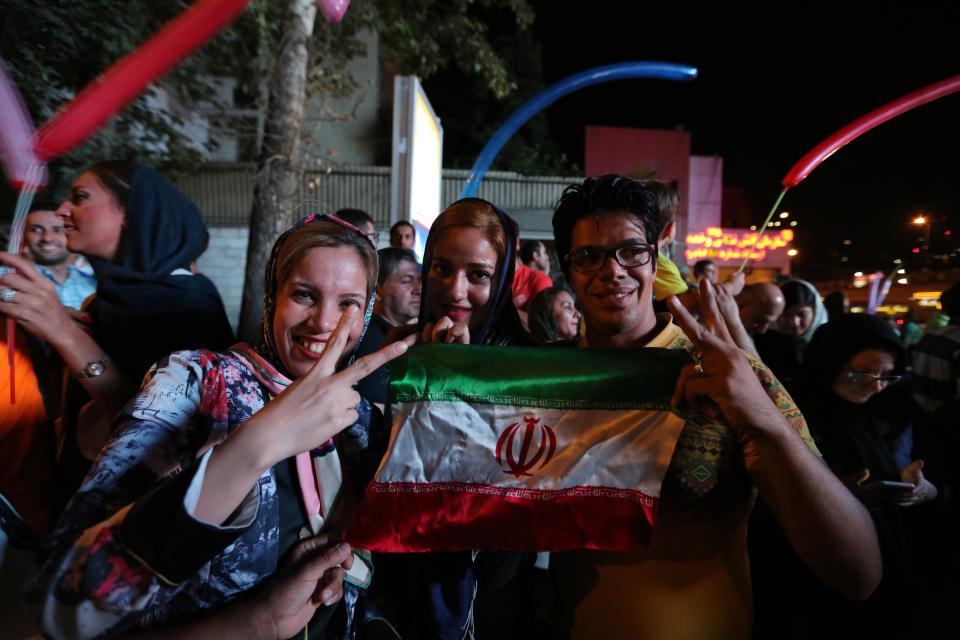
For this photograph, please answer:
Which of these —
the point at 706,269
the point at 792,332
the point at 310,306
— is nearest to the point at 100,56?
the point at 310,306

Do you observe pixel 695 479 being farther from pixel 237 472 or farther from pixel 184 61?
pixel 184 61

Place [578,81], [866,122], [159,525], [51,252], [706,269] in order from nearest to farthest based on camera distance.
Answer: [159,525] < [866,122] < [51,252] < [706,269] < [578,81]

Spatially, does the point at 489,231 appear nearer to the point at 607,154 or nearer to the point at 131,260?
the point at 131,260

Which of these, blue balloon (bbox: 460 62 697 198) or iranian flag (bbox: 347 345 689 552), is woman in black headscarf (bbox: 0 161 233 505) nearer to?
iranian flag (bbox: 347 345 689 552)

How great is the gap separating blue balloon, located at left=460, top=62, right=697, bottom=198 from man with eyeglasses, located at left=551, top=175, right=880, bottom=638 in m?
4.17

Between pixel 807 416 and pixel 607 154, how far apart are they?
18.4 metres

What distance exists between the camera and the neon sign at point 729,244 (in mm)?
22453

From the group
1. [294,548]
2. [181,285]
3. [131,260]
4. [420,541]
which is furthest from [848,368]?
[131,260]

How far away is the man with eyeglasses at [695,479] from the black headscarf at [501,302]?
0.47m

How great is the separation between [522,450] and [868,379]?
77.7 inches

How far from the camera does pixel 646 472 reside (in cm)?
170

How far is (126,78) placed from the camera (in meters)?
2.20

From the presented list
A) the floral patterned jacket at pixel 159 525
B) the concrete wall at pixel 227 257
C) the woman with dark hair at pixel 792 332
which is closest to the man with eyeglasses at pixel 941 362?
the woman with dark hair at pixel 792 332

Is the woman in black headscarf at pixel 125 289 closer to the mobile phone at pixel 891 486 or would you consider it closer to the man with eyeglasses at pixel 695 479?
the man with eyeglasses at pixel 695 479
